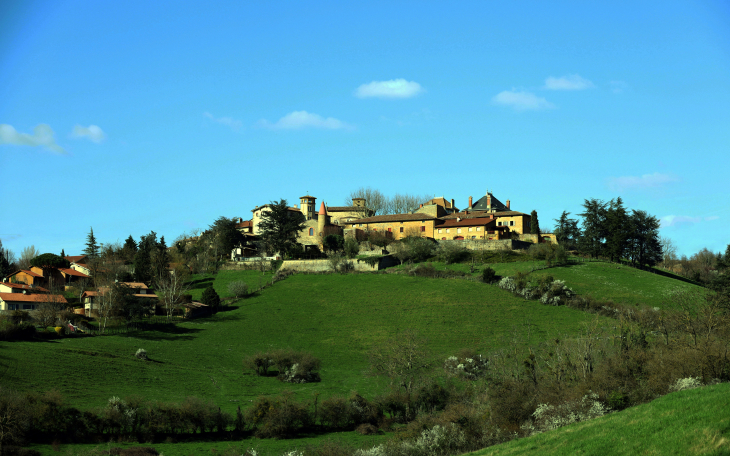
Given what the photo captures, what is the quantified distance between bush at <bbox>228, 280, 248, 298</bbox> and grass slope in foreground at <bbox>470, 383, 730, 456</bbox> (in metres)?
50.3

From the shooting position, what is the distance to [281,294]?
223ft

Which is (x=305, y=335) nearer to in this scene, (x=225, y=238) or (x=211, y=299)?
(x=211, y=299)

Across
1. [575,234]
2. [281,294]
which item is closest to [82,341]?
[281,294]

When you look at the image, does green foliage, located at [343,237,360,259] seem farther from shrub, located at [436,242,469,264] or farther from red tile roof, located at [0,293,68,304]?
red tile roof, located at [0,293,68,304]

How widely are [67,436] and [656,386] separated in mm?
28001

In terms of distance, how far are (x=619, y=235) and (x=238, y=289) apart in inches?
1880

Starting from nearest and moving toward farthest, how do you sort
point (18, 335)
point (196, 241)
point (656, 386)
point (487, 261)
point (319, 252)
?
1. point (656, 386)
2. point (18, 335)
3. point (487, 261)
4. point (319, 252)
5. point (196, 241)

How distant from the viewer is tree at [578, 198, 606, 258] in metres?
77.4

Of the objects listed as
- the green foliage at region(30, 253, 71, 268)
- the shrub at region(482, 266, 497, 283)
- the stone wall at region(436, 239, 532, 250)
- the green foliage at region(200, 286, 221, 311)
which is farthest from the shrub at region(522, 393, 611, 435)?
the green foliage at region(30, 253, 71, 268)

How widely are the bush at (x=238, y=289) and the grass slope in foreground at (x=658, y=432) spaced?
50.3 meters

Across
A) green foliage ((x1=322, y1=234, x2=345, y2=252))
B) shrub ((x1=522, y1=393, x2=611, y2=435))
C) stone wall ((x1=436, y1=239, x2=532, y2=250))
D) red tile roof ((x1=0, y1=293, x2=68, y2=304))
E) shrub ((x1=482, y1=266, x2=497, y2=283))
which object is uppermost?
green foliage ((x1=322, y1=234, x2=345, y2=252))

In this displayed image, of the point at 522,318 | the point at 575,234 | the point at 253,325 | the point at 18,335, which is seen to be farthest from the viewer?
the point at 575,234

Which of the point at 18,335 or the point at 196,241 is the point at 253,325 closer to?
the point at 18,335

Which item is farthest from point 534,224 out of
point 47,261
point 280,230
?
point 47,261
